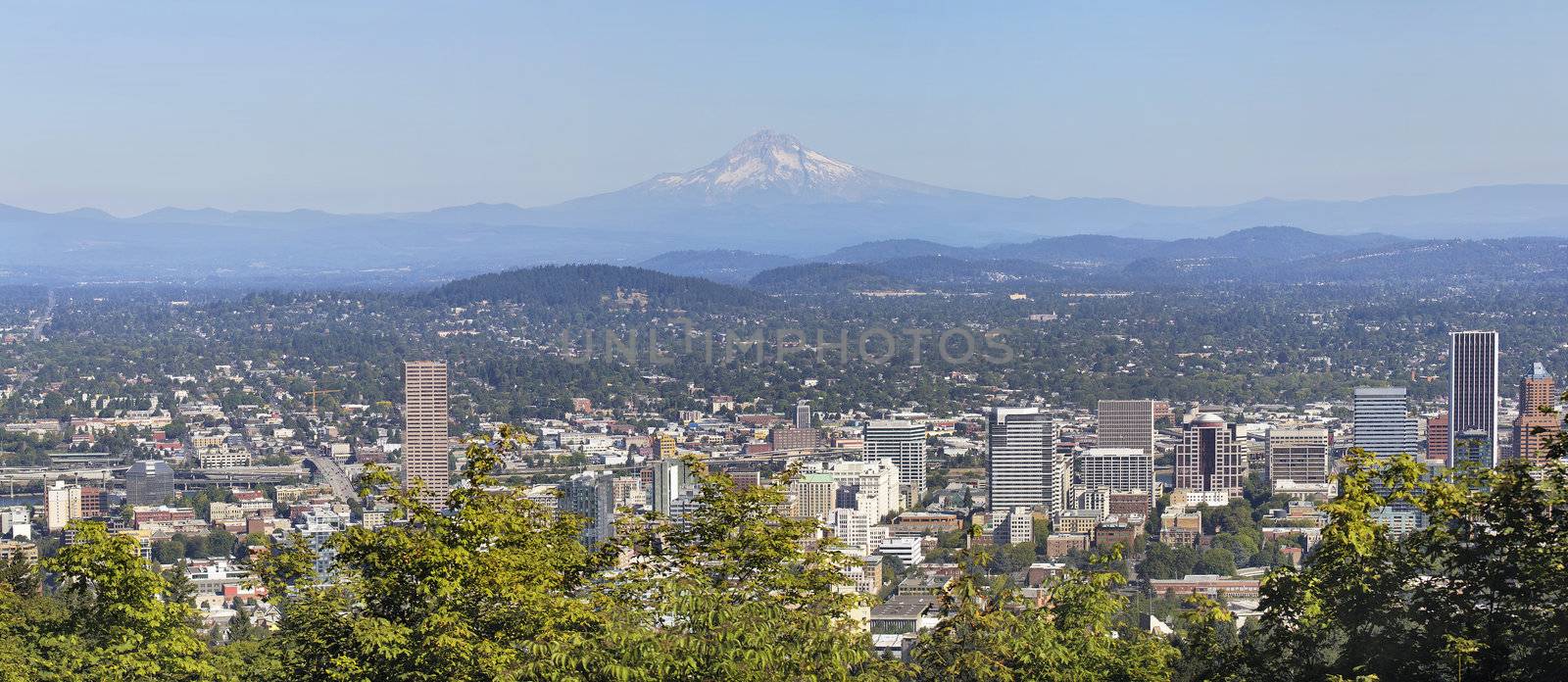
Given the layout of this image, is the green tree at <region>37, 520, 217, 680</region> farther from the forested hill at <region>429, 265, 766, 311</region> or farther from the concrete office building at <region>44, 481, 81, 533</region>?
the forested hill at <region>429, 265, 766, 311</region>

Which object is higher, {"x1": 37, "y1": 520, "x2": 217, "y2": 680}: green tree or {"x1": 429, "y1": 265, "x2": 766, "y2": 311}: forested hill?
{"x1": 429, "y1": 265, "x2": 766, "y2": 311}: forested hill

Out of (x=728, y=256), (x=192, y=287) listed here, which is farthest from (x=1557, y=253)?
(x=192, y=287)

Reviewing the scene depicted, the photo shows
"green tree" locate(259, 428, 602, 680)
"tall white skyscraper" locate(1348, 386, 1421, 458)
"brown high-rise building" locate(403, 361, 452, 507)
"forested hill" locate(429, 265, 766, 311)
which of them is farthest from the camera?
"forested hill" locate(429, 265, 766, 311)

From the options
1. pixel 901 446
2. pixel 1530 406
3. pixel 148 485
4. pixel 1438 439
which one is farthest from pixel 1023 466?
pixel 148 485

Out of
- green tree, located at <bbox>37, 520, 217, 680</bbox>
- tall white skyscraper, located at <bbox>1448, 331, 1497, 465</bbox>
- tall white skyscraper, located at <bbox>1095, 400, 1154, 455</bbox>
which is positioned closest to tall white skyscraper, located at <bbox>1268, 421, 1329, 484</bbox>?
tall white skyscraper, located at <bbox>1448, 331, 1497, 465</bbox>

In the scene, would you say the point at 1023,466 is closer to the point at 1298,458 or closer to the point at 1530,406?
the point at 1298,458

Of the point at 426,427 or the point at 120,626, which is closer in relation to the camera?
the point at 120,626

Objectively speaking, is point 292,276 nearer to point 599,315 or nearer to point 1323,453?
point 599,315
